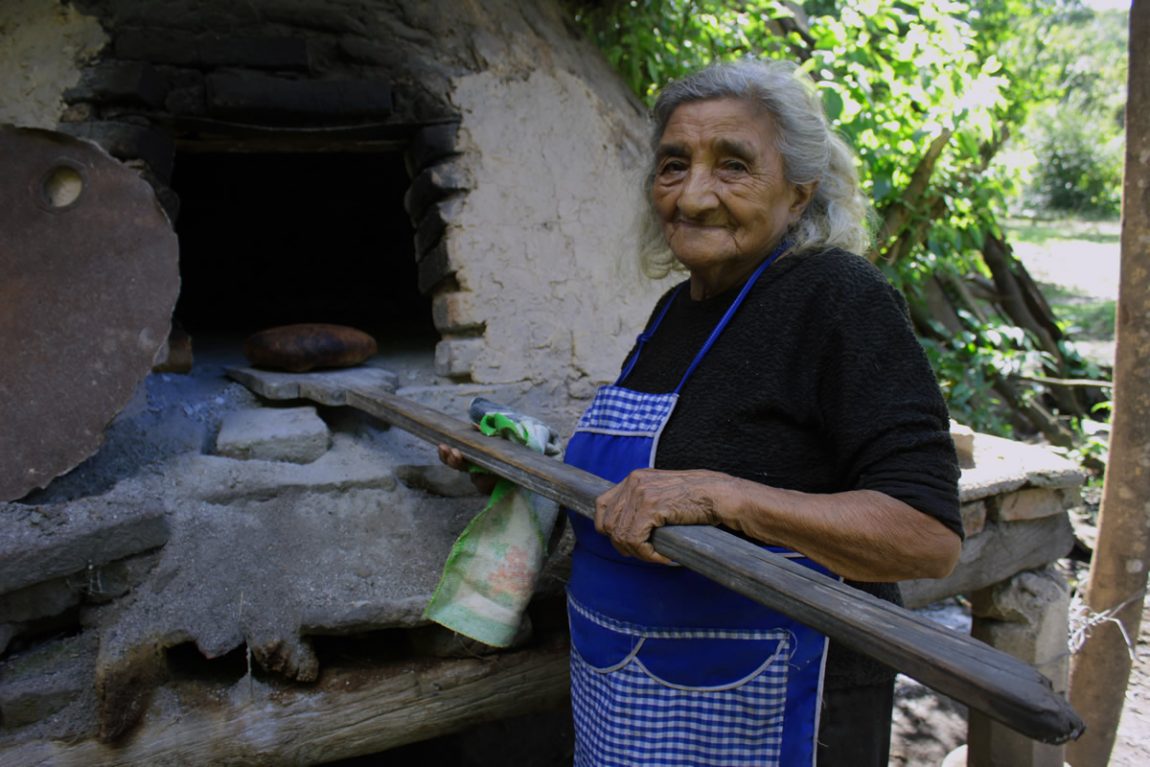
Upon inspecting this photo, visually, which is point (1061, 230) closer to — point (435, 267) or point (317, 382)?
point (435, 267)

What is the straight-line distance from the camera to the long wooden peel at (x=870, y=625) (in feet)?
2.64

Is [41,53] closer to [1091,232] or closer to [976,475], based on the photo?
[976,475]

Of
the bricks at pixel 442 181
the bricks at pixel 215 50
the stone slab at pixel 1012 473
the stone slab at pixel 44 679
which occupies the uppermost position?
the bricks at pixel 215 50

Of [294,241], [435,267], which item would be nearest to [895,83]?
[435,267]

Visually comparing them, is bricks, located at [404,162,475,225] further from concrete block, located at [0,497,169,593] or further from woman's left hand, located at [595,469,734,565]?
woman's left hand, located at [595,469,734,565]

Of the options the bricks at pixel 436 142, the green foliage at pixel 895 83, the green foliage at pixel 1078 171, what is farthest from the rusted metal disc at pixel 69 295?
the green foliage at pixel 1078 171

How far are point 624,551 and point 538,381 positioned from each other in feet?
5.26

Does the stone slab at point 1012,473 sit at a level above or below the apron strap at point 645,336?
below

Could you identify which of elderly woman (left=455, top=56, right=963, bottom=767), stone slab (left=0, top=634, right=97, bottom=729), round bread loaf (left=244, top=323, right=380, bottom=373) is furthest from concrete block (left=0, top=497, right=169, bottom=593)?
elderly woman (left=455, top=56, right=963, bottom=767)

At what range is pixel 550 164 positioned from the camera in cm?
284

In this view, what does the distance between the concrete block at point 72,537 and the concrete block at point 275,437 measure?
0.33m

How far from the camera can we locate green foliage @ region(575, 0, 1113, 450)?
3398mm

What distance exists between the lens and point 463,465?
6.25 ft

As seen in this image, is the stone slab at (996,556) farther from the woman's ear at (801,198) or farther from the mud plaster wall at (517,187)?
the woman's ear at (801,198)
